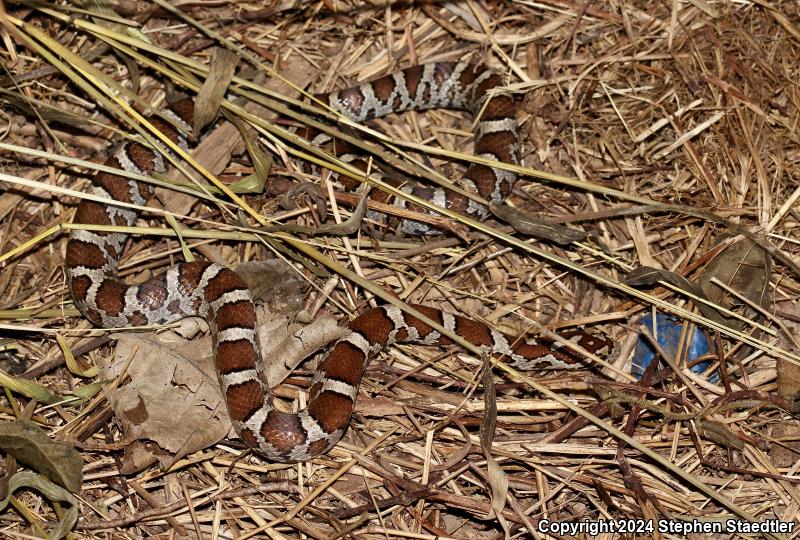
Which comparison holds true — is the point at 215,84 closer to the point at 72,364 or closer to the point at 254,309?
the point at 254,309

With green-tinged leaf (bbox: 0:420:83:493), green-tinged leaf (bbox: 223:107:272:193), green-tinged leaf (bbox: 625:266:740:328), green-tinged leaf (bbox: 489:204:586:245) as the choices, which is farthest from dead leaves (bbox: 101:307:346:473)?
green-tinged leaf (bbox: 625:266:740:328)

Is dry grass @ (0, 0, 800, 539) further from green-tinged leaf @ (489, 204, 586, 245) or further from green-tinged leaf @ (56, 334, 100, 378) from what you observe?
green-tinged leaf @ (489, 204, 586, 245)

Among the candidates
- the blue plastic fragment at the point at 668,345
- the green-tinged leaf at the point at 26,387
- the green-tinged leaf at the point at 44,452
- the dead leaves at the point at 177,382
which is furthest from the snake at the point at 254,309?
the green-tinged leaf at the point at 44,452

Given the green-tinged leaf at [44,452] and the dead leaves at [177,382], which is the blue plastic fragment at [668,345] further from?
the green-tinged leaf at [44,452]

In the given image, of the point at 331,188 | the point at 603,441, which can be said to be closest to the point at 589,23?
the point at 331,188

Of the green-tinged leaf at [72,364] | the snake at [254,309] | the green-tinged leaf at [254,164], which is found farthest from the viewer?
the green-tinged leaf at [254,164]

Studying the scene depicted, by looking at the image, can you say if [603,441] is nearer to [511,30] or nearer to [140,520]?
[140,520]

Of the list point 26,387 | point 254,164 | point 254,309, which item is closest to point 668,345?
point 254,309
